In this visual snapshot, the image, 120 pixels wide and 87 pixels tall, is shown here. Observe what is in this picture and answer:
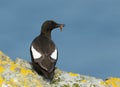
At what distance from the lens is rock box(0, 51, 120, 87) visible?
8758mm

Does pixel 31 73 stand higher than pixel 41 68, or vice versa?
pixel 41 68

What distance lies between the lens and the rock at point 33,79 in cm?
876

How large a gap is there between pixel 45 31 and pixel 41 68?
326cm

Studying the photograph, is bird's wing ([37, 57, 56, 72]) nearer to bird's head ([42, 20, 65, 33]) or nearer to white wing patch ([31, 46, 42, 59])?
white wing patch ([31, 46, 42, 59])

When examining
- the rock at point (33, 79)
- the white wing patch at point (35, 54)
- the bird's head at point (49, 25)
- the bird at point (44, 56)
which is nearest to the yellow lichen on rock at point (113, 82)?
the rock at point (33, 79)

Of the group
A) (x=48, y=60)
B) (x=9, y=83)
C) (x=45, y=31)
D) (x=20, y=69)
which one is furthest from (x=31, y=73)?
(x=45, y=31)

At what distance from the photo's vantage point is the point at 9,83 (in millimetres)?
8531

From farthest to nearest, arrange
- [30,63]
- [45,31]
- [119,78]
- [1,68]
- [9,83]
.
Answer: [45,31] → [30,63] → [119,78] → [1,68] → [9,83]

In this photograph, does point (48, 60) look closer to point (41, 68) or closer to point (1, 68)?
point (41, 68)

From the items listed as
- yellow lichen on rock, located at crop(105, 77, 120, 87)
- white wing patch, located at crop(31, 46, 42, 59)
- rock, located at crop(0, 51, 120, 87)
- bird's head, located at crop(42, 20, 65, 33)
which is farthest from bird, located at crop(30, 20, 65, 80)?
yellow lichen on rock, located at crop(105, 77, 120, 87)

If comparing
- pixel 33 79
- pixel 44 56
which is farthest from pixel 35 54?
pixel 33 79

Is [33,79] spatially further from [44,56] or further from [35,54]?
[35,54]

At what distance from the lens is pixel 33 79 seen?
359 inches

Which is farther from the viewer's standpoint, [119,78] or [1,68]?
[119,78]
